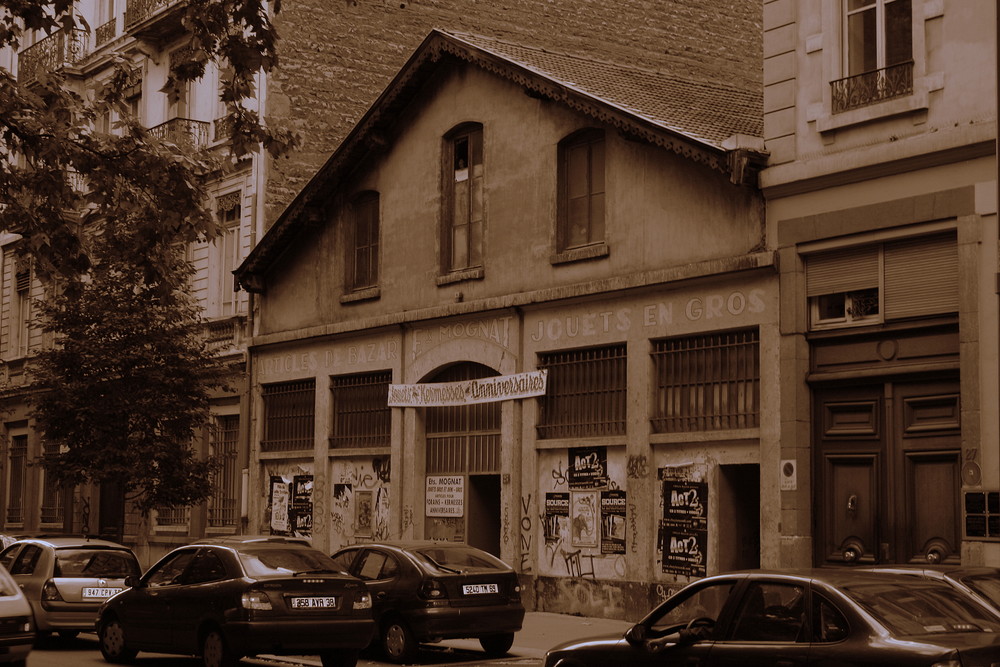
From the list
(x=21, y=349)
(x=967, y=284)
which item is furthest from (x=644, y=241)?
(x=21, y=349)

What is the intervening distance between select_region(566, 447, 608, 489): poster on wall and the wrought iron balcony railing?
6.71 m

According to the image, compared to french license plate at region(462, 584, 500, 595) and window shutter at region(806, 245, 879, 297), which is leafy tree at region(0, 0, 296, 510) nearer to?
french license plate at region(462, 584, 500, 595)

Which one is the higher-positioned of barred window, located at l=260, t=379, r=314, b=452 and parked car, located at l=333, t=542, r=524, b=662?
barred window, located at l=260, t=379, r=314, b=452

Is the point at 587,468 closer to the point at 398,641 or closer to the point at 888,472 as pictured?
the point at 888,472

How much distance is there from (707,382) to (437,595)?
5.89 meters

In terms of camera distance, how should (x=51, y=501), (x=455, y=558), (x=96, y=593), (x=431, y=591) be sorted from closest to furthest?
(x=431, y=591) < (x=455, y=558) < (x=96, y=593) < (x=51, y=501)

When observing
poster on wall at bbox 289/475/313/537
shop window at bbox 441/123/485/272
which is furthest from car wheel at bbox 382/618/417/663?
poster on wall at bbox 289/475/313/537

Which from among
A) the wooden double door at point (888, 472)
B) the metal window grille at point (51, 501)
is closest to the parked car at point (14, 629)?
the wooden double door at point (888, 472)

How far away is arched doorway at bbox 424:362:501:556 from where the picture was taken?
25.6 meters

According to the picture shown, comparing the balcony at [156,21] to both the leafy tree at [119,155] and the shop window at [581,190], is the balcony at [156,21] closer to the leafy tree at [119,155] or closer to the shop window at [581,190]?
the shop window at [581,190]

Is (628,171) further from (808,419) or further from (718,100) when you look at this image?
(808,419)

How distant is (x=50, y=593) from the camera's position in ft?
63.8

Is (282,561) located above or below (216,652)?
above

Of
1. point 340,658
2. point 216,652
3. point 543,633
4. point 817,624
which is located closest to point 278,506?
point 543,633
